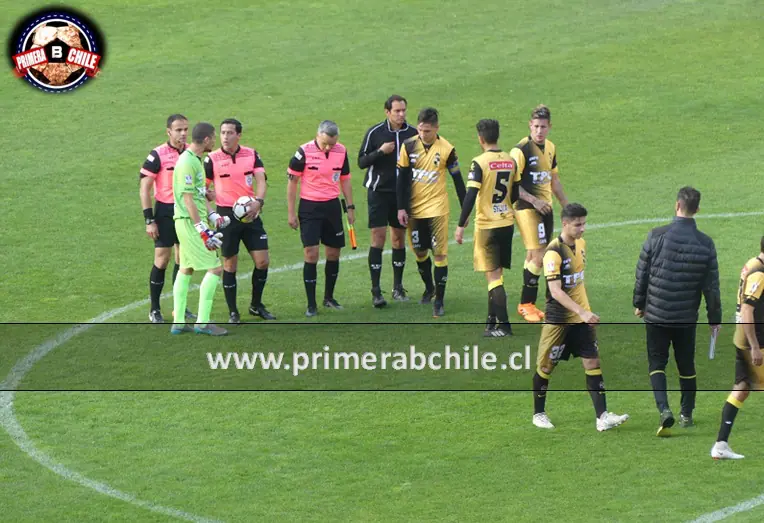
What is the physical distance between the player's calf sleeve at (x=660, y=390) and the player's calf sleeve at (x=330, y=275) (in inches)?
192

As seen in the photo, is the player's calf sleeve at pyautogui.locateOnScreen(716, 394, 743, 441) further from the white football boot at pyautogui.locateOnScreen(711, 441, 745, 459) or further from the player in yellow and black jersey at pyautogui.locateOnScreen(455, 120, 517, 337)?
the player in yellow and black jersey at pyautogui.locateOnScreen(455, 120, 517, 337)

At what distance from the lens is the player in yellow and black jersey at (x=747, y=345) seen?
10.2 meters

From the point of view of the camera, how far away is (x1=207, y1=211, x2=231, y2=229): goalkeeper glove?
45.2 feet

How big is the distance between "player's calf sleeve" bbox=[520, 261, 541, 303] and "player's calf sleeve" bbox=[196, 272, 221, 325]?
341 centimetres

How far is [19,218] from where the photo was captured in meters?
19.1

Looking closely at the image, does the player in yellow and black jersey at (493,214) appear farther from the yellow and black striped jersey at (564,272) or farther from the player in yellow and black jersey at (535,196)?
the yellow and black striped jersey at (564,272)

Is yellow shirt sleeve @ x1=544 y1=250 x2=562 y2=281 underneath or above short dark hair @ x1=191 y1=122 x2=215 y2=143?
underneath

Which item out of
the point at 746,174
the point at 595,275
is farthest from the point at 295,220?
the point at 746,174

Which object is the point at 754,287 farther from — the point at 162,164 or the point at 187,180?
the point at 162,164

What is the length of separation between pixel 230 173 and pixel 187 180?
85cm

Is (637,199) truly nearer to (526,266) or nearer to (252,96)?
(526,266)

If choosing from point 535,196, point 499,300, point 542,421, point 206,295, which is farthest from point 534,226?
point 206,295

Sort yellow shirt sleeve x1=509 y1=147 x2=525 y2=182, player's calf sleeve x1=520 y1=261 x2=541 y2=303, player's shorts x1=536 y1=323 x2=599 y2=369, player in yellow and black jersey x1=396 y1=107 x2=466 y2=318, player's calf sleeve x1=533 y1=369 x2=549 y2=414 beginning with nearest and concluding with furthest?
player's shorts x1=536 y1=323 x2=599 y2=369
player's calf sleeve x1=533 y1=369 x2=549 y2=414
yellow shirt sleeve x1=509 y1=147 x2=525 y2=182
player's calf sleeve x1=520 y1=261 x2=541 y2=303
player in yellow and black jersey x1=396 y1=107 x2=466 y2=318

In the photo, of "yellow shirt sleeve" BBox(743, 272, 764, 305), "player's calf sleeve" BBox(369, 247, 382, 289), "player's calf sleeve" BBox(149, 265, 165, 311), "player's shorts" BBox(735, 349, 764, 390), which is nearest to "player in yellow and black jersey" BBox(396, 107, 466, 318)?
"player's calf sleeve" BBox(369, 247, 382, 289)
